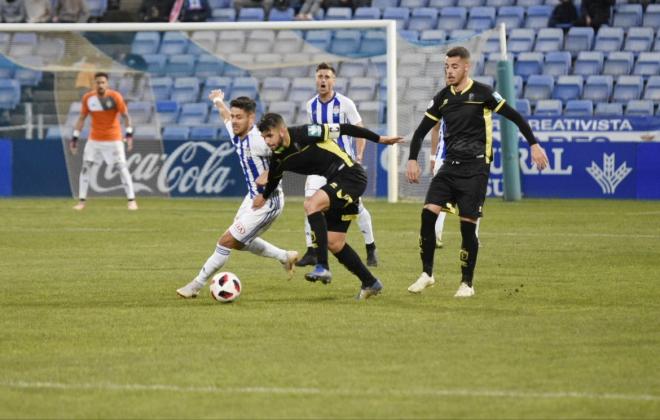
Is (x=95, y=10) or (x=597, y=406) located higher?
(x=95, y=10)

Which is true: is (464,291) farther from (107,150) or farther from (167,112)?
(167,112)

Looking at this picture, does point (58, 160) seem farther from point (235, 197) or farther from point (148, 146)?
point (235, 197)

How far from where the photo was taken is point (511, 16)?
93.5ft

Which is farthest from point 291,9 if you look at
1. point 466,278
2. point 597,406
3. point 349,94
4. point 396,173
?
point 597,406

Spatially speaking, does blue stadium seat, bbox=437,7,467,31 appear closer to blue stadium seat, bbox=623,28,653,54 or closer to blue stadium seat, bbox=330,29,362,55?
blue stadium seat, bbox=623,28,653,54

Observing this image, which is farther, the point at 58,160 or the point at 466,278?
the point at 58,160

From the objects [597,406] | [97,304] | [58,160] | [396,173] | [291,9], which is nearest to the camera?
[597,406]

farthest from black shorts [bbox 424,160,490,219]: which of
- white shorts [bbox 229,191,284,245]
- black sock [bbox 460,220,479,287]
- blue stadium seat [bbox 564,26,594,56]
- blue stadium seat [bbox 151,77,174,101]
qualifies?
blue stadium seat [bbox 564,26,594,56]

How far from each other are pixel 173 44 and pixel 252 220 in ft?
50.2

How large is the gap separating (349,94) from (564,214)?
601 cm

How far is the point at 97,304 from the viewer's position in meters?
10.8

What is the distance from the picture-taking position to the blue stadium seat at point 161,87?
85.8 feet

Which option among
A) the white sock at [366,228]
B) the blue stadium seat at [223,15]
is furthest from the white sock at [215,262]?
the blue stadium seat at [223,15]

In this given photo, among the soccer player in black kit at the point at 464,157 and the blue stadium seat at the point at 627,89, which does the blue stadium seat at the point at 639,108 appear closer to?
the blue stadium seat at the point at 627,89
